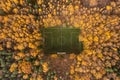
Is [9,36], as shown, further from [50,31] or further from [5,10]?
[50,31]

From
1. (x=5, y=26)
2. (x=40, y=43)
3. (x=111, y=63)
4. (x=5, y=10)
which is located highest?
(x=5, y=10)

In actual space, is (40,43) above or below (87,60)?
above

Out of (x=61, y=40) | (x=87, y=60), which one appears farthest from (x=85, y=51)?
(x=61, y=40)

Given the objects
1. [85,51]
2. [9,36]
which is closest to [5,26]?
[9,36]

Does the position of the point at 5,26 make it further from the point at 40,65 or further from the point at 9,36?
the point at 40,65

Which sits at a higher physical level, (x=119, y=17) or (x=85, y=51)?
(x=119, y=17)

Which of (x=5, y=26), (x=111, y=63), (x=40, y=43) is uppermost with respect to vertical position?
(x=5, y=26)
